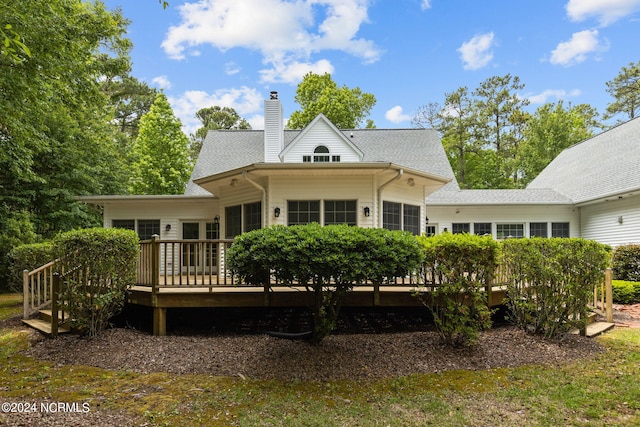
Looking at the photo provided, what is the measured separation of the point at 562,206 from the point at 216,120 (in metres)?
30.1

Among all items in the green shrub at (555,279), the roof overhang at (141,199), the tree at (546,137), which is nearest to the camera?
the green shrub at (555,279)

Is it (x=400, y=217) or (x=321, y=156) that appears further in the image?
(x=321, y=156)

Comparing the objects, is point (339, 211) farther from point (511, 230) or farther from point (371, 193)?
point (511, 230)

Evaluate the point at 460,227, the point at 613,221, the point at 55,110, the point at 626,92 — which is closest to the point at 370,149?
the point at 460,227

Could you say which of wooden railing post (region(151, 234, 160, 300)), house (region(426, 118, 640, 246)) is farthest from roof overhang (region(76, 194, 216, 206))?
house (region(426, 118, 640, 246))

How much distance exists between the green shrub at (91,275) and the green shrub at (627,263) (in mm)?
12782

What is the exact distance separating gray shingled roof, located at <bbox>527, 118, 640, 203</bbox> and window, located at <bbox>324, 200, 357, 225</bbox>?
9.13 meters

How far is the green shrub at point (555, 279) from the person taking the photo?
220 inches

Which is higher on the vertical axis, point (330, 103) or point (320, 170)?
point (330, 103)

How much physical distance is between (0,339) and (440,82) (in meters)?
28.8

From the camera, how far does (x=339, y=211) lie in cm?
868

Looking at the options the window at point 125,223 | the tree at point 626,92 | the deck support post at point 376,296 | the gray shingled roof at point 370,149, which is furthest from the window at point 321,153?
the tree at point 626,92

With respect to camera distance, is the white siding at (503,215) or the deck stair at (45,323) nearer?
the deck stair at (45,323)

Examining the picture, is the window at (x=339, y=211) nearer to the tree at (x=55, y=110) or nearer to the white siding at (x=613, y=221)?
→ the tree at (x=55, y=110)
